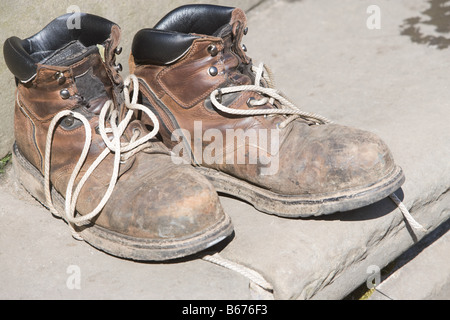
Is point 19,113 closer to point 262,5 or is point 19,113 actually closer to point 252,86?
point 252,86

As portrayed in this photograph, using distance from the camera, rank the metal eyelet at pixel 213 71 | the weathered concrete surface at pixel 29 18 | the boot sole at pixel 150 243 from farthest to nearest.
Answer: the weathered concrete surface at pixel 29 18 < the metal eyelet at pixel 213 71 < the boot sole at pixel 150 243

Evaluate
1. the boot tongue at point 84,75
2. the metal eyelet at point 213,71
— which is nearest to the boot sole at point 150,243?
the boot tongue at point 84,75

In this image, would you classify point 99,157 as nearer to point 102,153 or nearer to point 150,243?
point 102,153

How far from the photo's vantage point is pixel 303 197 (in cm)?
176

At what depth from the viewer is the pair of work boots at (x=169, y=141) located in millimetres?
1643

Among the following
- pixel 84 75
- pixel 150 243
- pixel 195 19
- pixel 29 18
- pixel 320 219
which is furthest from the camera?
pixel 29 18

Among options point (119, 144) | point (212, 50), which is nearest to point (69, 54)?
point (119, 144)

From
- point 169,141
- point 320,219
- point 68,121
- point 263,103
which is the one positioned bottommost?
point 320,219

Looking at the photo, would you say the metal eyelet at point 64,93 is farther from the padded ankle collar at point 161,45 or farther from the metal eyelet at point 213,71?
the metal eyelet at point 213,71

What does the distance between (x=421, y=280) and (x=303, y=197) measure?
2.29ft

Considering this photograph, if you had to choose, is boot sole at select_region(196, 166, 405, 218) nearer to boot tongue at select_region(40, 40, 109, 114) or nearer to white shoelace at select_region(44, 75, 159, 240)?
white shoelace at select_region(44, 75, 159, 240)

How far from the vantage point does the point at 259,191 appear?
185 centimetres

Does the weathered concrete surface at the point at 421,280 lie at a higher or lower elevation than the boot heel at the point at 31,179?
lower

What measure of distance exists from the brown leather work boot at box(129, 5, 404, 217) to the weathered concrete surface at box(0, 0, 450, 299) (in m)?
0.13
